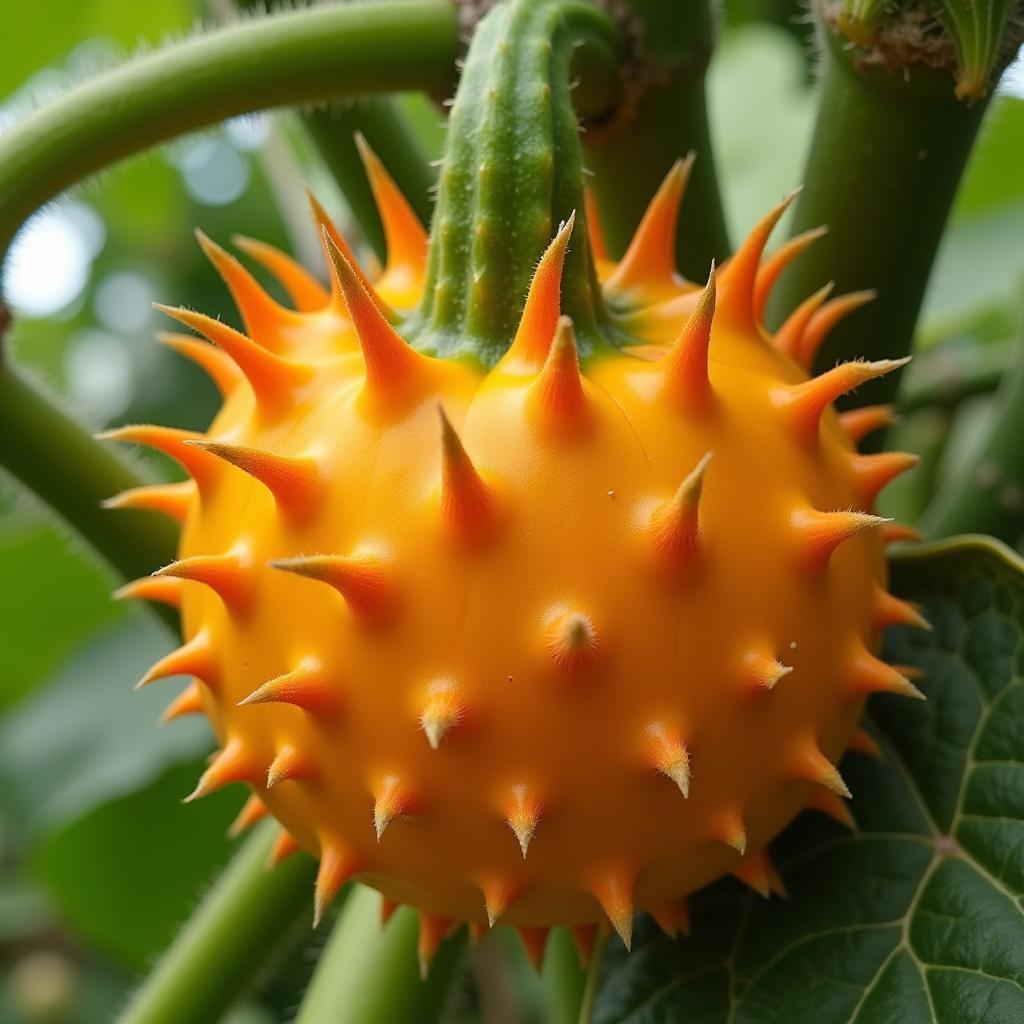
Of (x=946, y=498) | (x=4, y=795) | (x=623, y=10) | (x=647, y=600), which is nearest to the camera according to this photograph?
(x=647, y=600)

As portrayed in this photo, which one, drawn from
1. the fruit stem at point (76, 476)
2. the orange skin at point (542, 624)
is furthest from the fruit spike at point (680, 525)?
the fruit stem at point (76, 476)

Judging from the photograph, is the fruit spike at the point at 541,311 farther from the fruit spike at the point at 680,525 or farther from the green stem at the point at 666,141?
the green stem at the point at 666,141

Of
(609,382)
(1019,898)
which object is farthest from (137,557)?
(1019,898)

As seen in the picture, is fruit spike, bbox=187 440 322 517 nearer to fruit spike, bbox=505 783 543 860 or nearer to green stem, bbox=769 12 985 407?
fruit spike, bbox=505 783 543 860

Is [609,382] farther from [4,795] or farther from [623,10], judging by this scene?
[4,795]

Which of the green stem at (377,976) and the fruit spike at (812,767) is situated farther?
the green stem at (377,976)

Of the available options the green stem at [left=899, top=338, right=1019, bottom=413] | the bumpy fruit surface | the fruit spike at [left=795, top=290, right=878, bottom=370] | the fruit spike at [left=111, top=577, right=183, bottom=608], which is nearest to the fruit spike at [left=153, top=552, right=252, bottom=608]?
the bumpy fruit surface
